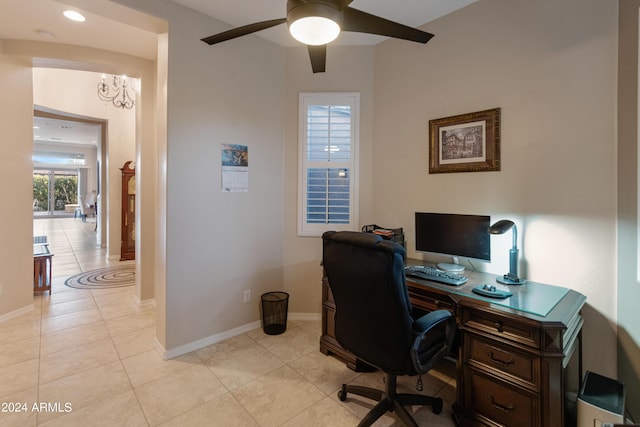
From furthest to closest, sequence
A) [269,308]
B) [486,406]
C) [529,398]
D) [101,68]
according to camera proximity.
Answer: [101,68] → [269,308] → [486,406] → [529,398]

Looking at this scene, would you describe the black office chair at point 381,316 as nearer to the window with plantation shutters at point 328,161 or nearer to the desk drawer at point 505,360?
the desk drawer at point 505,360

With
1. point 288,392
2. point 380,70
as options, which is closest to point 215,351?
point 288,392

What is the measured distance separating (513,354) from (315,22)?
79.5 inches

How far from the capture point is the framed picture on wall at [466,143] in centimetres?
227

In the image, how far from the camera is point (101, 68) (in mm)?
3346

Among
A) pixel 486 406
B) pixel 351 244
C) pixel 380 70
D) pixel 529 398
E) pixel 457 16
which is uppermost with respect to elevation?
pixel 457 16

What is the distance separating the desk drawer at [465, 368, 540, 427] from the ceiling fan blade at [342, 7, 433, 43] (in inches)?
80.7

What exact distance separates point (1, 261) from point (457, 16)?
498cm

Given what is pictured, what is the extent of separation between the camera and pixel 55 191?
13781 millimetres

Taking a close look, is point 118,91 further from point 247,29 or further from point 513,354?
point 513,354

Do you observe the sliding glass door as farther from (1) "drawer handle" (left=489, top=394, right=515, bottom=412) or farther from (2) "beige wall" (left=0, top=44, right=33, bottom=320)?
(1) "drawer handle" (left=489, top=394, right=515, bottom=412)

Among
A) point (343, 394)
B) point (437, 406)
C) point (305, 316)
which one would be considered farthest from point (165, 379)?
point (437, 406)

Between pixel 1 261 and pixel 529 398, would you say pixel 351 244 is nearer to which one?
pixel 529 398

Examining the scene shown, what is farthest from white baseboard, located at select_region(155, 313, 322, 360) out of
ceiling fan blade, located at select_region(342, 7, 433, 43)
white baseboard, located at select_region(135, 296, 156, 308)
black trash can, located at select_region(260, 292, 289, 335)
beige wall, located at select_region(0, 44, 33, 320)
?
ceiling fan blade, located at select_region(342, 7, 433, 43)
